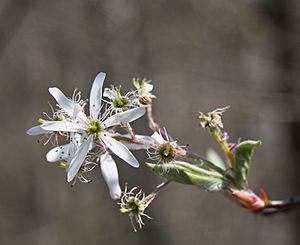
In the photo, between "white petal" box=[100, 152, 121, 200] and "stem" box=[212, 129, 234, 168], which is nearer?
"white petal" box=[100, 152, 121, 200]

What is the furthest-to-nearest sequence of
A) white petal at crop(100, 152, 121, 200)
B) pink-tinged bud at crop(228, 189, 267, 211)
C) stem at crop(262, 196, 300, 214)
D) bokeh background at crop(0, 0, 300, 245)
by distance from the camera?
bokeh background at crop(0, 0, 300, 245)
stem at crop(262, 196, 300, 214)
pink-tinged bud at crop(228, 189, 267, 211)
white petal at crop(100, 152, 121, 200)

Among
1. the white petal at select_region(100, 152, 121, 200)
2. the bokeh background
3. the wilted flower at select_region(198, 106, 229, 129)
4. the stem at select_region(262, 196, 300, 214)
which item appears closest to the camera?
the white petal at select_region(100, 152, 121, 200)

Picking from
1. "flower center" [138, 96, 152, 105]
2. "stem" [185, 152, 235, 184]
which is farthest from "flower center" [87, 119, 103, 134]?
"stem" [185, 152, 235, 184]

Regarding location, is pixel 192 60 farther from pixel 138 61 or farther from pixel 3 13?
pixel 3 13

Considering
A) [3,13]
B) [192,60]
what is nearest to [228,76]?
[192,60]

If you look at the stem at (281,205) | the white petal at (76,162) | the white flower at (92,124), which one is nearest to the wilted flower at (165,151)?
the white flower at (92,124)

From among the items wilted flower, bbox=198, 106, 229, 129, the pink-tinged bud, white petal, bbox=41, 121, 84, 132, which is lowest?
the pink-tinged bud

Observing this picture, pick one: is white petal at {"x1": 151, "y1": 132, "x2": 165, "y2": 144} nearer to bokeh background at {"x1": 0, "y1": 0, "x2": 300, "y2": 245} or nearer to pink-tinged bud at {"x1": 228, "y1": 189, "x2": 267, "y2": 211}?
pink-tinged bud at {"x1": 228, "y1": 189, "x2": 267, "y2": 211}

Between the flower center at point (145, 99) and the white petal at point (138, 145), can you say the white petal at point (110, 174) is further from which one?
the flower center at point (145, 99)
